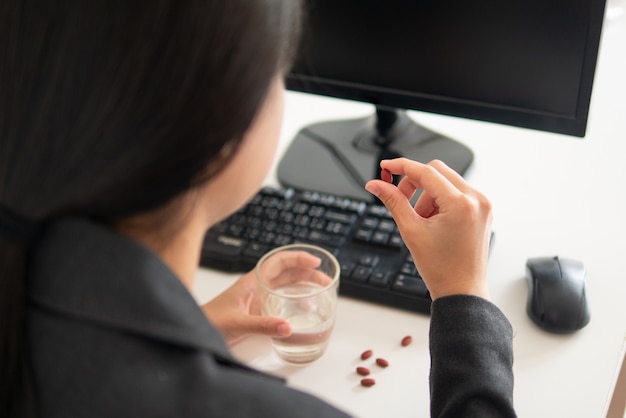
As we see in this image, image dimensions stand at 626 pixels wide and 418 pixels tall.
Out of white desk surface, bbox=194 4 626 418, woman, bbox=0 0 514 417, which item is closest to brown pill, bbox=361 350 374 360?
white desk surface, bbox=194 4 626 418

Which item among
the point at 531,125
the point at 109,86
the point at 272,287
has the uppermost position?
the point at 109,86

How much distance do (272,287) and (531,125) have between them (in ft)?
1.18

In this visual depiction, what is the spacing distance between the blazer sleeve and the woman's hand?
0.02m

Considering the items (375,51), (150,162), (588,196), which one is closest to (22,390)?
(150,162)

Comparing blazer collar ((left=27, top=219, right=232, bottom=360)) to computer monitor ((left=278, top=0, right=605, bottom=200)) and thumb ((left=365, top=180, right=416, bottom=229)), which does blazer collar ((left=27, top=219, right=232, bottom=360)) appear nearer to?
thumb ((left=365, top=180, right=416, bottom=229))

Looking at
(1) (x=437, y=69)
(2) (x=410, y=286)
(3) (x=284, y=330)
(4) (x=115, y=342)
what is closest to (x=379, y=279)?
(2) (x=410, y=286)

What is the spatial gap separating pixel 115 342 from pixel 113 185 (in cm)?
10

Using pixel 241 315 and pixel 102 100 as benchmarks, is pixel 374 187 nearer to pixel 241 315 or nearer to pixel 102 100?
pixel 241 315

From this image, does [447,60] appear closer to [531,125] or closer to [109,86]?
[531,125]

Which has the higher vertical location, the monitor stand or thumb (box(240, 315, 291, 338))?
the monitor stand

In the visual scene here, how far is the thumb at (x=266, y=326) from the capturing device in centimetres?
72

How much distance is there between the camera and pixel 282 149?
3.52 feet

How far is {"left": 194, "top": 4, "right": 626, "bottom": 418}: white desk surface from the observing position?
70 centimetres

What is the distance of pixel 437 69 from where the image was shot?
0.89 metres
